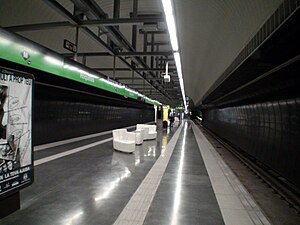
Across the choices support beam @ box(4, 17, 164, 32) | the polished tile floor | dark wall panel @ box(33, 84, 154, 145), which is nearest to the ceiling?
support beam @ box(4, 17, 164, 32)

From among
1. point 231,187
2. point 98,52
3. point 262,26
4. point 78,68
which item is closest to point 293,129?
point 231,187

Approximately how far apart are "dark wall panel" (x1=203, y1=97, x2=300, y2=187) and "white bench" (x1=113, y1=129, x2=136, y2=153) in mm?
4452

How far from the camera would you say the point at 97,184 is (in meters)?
4.62

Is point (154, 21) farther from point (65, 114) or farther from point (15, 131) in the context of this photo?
point (65, 114)

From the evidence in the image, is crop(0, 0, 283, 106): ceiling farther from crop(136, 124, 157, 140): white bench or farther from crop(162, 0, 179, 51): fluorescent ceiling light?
crop(136, 124, 157, 140): white bench

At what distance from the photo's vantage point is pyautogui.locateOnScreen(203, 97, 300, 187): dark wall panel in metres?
5.44

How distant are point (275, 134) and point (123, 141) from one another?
16.3 ft

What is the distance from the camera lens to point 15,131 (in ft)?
9.37

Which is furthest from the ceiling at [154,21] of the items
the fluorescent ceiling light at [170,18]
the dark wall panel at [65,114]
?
the dark wall panel at [65,114]

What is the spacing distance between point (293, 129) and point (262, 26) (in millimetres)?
2909

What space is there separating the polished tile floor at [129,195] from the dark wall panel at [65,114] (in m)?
3.02

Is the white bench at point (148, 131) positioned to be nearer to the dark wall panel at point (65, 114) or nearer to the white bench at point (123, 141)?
the white bench at point (123, 141)

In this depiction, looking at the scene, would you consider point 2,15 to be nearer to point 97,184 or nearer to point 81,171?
point 81,171

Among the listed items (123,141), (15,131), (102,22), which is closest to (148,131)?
(123,141)
